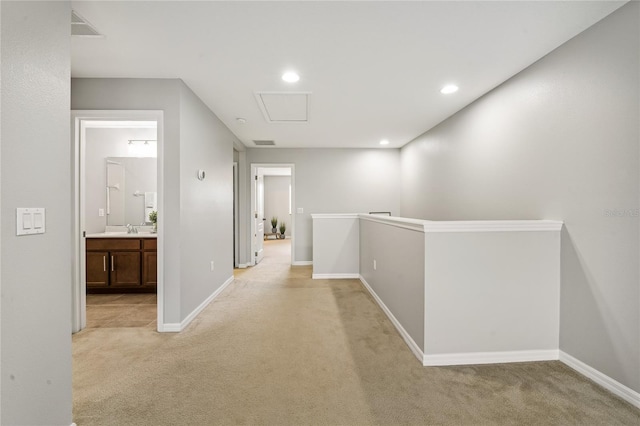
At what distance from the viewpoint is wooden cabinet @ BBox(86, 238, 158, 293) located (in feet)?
12.2

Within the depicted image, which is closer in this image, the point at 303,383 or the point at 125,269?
the point at 303,383

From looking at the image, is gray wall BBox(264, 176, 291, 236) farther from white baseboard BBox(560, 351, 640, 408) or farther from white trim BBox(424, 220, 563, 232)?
white baseboard BBox(560, 351, 640, 408)

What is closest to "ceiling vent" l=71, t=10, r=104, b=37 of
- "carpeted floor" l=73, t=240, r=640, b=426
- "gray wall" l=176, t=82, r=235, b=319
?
"gray wall" l=176, t=82, r=235, b=319

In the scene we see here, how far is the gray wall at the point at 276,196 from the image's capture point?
447 inches

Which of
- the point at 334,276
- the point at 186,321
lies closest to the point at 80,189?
the point at 186,321

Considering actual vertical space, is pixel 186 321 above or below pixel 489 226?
below

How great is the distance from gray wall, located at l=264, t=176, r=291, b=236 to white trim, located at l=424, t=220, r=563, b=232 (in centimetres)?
956

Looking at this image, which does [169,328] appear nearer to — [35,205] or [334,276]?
[35,205]

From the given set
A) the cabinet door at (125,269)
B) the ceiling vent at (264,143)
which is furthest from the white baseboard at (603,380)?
the ceiling vent at (264,143)

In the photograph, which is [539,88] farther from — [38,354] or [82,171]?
[82,171]

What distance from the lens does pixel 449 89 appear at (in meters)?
2.98

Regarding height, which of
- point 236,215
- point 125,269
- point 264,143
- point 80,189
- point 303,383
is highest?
point 264,143

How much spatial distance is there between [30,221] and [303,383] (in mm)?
1697

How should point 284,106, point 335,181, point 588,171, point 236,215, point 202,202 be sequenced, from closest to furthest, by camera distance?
point 588,171
point 202,202
point 284,106
point 236,215
point 335,181
